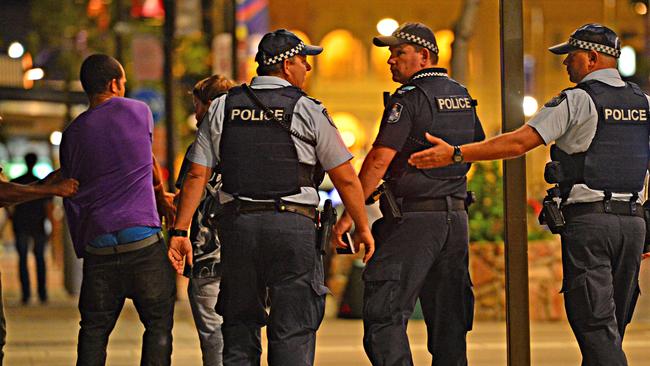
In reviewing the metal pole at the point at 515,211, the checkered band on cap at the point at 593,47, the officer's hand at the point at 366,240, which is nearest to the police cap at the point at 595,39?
the checkered band on cap at the point at 593,47

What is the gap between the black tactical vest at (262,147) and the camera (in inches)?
304

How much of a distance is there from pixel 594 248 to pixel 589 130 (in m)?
0.64

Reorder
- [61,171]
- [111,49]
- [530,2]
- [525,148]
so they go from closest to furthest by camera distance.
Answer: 1. [525,148]
2. [61,171]
3. [111,49]
4. [530,2]

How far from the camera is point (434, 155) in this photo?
781 cm

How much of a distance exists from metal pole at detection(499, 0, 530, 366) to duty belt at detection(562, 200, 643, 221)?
0.29 metres

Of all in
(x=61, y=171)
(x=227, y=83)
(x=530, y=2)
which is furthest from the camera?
(x=530, y=2)

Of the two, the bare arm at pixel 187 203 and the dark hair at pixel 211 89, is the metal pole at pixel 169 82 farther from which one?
the bare arm at pixel 187 203

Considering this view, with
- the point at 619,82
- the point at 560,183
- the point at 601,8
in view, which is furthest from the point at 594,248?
the point at 601,8

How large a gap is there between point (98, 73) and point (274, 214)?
1412mm

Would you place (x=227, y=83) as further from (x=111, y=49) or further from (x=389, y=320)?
(x=111, y=49)

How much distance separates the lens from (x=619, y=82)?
814 centimetres

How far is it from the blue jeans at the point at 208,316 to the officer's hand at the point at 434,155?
1770mm

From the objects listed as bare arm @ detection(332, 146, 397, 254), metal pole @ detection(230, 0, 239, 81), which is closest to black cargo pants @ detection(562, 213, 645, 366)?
bare arm @ detection(332, 146, 397, 254)

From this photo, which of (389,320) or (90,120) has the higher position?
(90,120)
